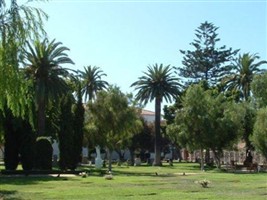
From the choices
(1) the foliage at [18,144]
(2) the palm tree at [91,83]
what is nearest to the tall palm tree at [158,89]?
(2) the palm tree at [91,83]

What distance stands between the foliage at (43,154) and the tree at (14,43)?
29.3 meters

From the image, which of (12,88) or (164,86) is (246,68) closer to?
(164,86)

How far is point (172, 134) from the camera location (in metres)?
58.3

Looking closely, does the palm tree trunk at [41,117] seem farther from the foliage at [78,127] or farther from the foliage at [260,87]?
the foliage at [260,87]

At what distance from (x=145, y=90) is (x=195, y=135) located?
19167 mm

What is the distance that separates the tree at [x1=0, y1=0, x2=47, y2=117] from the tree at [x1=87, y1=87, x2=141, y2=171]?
114 feet

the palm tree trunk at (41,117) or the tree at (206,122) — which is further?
the tree at (206,122)

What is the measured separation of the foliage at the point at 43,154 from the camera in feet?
146

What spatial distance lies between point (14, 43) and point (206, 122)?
41.3 m

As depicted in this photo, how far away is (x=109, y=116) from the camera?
50.8 m

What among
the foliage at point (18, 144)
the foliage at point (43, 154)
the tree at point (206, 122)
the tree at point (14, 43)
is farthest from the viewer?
the tree at point (206, 122)

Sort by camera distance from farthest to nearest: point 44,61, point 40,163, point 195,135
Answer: point 195,135 < point 44,61 < point 40,163

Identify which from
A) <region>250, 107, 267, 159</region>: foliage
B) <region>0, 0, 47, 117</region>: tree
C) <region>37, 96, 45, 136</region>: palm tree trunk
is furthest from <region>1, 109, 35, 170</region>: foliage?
<region>0, 0, 47, 117</region>: tree

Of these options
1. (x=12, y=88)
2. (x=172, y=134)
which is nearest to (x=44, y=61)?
(x=172, y=134)
